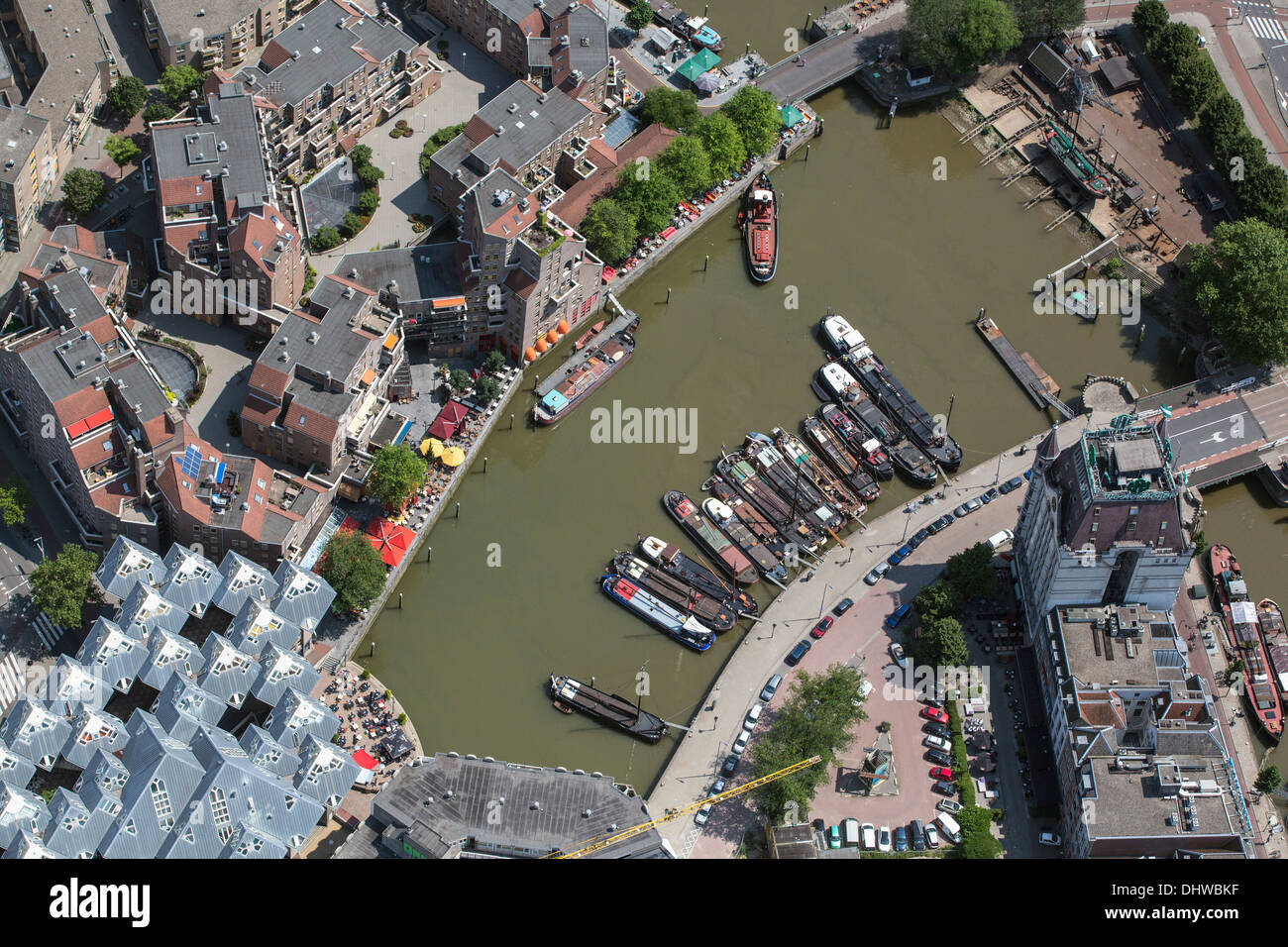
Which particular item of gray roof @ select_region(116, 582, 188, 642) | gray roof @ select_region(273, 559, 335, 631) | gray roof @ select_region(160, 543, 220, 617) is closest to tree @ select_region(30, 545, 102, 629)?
gray roof @ select_region(116, 582, 188, 642)

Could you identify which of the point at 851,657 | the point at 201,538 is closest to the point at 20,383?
the point at 201,538

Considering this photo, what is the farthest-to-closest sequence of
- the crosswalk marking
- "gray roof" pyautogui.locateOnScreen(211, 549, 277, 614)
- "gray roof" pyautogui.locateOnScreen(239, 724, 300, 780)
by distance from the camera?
"gray roof" pyautogui.locateOnScreen(211, 549, 277, 614)
the crosswalk marking
"gray roof" pyautogui.locateOnScreen(239, 724, 300, 780)

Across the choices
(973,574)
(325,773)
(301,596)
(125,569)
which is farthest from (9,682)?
(973,574)

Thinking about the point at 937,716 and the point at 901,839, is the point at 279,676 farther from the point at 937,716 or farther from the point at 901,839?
the point at 937,716

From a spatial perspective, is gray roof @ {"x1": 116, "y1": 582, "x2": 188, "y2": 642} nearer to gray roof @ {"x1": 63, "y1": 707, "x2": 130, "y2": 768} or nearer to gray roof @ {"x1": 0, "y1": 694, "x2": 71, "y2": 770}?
gray roof @ {"x1": 63, "y1": 707, "x2": 130, "y2": 768}
